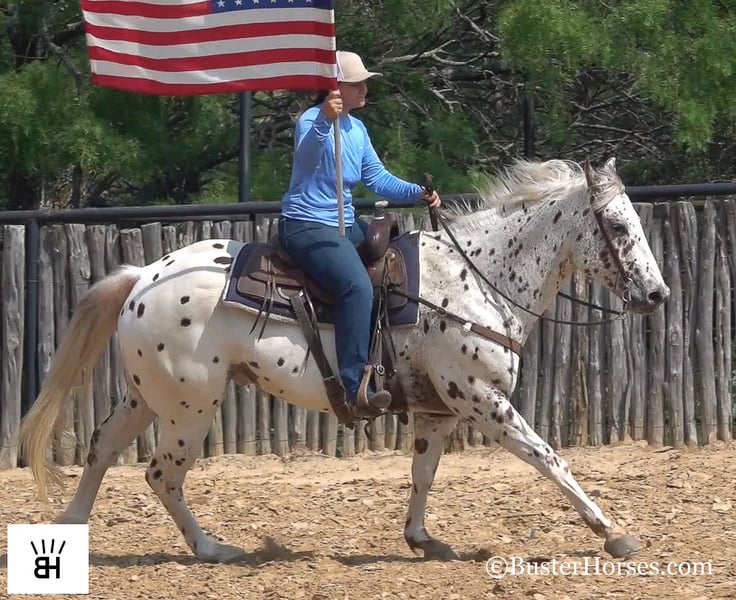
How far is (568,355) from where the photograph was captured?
9.20 m

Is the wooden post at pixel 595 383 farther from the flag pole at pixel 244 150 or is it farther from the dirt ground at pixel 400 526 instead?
the flag pole at pixel 244 150

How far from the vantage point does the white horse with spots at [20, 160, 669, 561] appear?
20.9 feet

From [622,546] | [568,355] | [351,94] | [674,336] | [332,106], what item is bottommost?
[622,546]

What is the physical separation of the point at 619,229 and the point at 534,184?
1.82ft

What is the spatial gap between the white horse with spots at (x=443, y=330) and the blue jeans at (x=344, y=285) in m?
0.16

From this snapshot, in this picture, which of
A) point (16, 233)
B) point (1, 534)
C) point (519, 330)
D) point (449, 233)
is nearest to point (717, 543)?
point (519, 330)

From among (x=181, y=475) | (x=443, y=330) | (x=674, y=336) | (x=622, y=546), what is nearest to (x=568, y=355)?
(x=674, y=336)

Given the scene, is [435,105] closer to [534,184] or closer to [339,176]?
[534,184]

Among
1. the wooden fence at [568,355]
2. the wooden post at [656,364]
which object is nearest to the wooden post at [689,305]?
the wooden fence at [568,355]

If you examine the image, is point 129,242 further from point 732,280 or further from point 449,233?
point 732,280

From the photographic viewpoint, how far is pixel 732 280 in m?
9.16

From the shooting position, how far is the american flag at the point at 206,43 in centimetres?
646

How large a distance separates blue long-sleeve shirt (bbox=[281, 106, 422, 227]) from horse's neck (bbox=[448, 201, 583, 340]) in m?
0.48

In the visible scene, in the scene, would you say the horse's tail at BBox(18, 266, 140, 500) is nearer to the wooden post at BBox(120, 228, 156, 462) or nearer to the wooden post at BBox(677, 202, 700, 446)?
the wooden post at BBox(120, 228, 156, 462)
